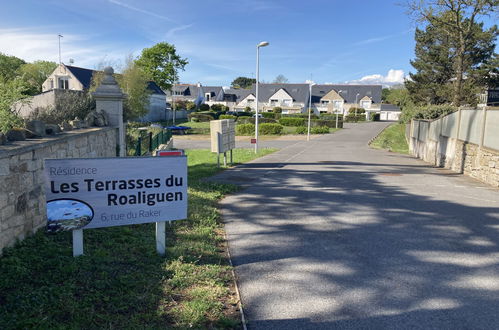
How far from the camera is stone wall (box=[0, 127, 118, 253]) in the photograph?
452 centimetres

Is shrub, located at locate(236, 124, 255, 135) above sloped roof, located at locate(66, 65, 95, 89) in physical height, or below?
below

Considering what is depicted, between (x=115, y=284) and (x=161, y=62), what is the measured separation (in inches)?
3066

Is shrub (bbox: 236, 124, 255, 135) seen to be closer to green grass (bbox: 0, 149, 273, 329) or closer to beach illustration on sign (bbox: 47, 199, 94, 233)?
green grass (bbox: 0, 149, 273, 329)

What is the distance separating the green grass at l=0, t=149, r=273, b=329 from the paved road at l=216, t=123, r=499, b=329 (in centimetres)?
44

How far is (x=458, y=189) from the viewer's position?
11.0 meters

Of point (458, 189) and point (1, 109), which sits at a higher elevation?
point (1, 109)

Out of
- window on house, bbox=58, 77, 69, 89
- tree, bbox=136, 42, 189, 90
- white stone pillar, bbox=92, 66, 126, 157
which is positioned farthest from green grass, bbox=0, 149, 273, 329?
tree, bbox=136, 42, 189, 90

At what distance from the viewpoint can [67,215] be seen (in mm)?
4648

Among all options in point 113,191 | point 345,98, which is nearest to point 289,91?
point 345,98

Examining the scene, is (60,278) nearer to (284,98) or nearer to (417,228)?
(417,228)

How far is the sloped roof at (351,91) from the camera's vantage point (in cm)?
9695

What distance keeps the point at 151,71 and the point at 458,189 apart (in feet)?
237

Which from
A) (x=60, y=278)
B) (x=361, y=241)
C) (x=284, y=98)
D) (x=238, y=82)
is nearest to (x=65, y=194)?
(x=60, y=278)

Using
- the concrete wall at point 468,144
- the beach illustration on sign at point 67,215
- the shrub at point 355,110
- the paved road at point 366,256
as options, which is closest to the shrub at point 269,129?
the concrete wall at point 468,144
